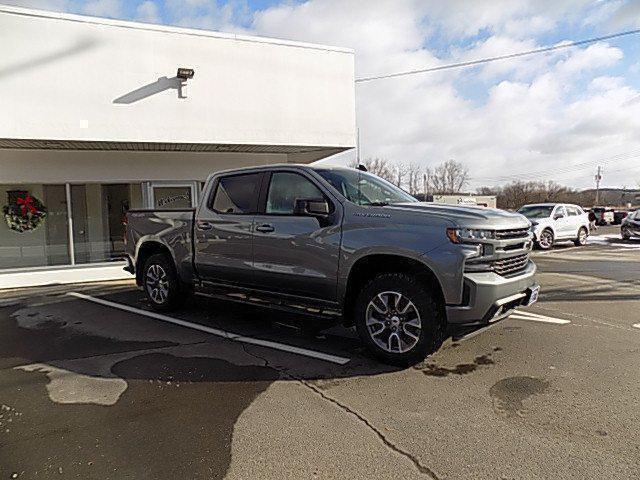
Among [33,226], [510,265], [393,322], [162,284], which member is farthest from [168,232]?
[33,226]

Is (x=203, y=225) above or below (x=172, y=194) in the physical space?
below

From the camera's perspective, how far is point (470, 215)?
443 centimetres

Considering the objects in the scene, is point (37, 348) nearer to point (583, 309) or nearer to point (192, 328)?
point (192, 328)

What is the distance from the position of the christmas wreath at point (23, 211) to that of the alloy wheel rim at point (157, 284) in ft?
18.8

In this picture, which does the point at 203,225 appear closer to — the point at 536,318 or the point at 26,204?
the point at 536,318

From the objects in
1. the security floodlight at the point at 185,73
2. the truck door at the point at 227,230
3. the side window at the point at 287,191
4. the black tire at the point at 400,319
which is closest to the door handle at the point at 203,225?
the truck door at the point at 227,230

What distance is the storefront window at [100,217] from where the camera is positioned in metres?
11.3

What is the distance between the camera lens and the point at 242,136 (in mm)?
10602

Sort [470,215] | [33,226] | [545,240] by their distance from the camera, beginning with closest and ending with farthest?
1. [470,215]
2. [33,226]
3. [545,240]

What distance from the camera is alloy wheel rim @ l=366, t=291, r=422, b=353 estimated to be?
4.46 m

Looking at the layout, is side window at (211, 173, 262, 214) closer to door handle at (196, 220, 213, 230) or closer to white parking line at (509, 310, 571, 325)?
door handle at (196, 220, 213, 230)

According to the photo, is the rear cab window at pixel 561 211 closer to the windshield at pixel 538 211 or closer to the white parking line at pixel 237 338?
the windshield at pixel 538 211

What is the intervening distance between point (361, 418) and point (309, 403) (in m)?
0.50

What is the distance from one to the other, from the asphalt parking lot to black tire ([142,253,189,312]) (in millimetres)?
525
